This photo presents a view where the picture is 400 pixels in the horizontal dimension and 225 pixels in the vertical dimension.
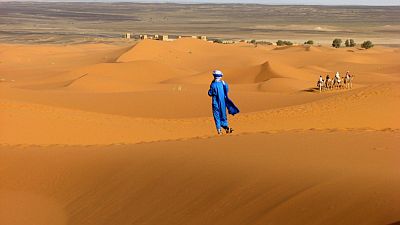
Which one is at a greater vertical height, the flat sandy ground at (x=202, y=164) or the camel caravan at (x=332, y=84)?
the flat sandy ground at (x=202, y=164)

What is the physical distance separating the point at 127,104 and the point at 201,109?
8.69 ft

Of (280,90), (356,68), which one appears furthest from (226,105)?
(356,68)

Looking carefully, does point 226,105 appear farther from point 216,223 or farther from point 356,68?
point 356,68

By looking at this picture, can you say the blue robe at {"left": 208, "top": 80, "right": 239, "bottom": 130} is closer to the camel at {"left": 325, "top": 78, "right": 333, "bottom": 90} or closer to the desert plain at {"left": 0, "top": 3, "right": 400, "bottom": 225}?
the desert plain at {"left": 0, "top": 3, "right": 400, "bottom": 225}

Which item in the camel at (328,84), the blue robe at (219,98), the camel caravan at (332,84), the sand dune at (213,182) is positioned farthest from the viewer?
the camel at (328,84)

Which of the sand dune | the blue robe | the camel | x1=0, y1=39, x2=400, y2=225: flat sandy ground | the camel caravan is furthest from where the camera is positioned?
the camel

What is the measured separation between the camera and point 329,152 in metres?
8.20

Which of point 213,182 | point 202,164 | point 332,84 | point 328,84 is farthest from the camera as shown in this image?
point 332,84

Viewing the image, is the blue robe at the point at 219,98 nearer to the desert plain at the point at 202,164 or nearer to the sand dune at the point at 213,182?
the desert plain at the point at 202,164

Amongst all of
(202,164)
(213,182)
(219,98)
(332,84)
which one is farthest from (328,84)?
(213,182)

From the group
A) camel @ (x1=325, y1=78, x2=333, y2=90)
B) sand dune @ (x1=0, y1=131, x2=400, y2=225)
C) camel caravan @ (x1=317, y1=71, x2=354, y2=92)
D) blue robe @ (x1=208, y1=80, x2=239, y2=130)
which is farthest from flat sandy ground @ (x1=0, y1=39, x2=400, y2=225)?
camel @ (x1=325, y1=78, x2=333, y2=90)

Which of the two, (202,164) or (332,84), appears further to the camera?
(332,84)

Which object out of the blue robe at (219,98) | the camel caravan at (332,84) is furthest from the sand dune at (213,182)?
the camel caravan at (332,84)

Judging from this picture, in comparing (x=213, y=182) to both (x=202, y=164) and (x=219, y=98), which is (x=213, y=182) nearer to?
(x=202, y=164)
